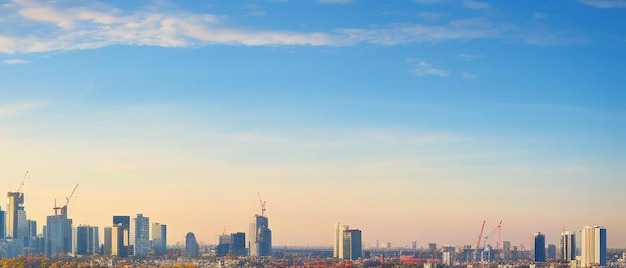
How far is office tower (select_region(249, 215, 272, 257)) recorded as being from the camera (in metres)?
106

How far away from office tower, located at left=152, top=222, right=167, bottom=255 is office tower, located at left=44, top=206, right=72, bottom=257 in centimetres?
920

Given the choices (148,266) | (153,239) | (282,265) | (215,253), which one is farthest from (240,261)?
(153,239)

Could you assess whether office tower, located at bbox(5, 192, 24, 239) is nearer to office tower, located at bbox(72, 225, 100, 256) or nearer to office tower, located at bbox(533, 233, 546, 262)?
office tower, located at bbox(72, 225, 100, 256)

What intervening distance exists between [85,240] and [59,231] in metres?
2.75

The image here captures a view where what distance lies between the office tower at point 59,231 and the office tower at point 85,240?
60 centimetres

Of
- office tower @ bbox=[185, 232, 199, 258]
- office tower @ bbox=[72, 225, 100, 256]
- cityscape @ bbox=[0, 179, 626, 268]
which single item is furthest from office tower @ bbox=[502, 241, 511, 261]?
office tower @ bbox=[72, 225, 100, 256]

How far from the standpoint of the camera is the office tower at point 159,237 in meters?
110

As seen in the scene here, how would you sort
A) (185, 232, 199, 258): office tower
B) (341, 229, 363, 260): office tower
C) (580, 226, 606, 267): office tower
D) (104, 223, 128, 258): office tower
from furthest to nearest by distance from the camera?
(185, 232, 199, 258): office tower < (341, 229, 363, 260): office tower < (104, 223, 128, 258): office tower < (580, 226, 606, 267): office tower

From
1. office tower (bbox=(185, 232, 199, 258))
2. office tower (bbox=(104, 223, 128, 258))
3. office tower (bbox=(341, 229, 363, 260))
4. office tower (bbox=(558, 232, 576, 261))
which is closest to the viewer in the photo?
office tower (bbox=(558, 232, 576, 261))

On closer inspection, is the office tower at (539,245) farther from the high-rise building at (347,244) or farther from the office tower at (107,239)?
the office tower at (107,239)

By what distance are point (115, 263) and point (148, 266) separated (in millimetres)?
5996

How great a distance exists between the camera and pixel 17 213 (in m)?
103

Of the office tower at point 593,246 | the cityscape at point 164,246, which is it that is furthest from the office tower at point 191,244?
the office tower at point 593,246

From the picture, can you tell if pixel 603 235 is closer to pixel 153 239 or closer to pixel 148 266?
pixel 148 266
